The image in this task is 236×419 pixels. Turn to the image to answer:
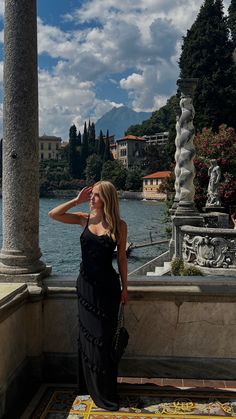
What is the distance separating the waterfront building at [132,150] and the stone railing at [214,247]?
121873mm

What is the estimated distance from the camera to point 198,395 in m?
4.12

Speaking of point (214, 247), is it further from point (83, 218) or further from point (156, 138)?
point (156, 138)

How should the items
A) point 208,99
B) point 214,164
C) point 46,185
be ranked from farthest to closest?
point 46,185 < point 208,99 < point 214,164

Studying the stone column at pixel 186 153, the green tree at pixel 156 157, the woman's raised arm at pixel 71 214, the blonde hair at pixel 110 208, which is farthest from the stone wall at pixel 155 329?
the green tree at pixel 156 157

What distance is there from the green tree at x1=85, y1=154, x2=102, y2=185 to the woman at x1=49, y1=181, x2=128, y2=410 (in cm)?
11245

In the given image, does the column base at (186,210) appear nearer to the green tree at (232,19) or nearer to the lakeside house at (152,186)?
the green tree at (232,19)

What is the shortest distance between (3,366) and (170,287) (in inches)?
67.6

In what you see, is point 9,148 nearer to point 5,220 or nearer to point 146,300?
point 5,220

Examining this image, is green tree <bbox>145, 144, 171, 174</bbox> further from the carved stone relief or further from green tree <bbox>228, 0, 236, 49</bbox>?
the carved stone relief

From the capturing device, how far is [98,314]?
12.1 feet

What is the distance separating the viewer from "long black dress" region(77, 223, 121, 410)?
143 inches

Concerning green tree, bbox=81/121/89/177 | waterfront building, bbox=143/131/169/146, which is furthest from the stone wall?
green tree, bbox=81/121/89/177

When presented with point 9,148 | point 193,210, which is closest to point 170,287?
point 9,148

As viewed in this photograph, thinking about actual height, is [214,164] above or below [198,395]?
above
